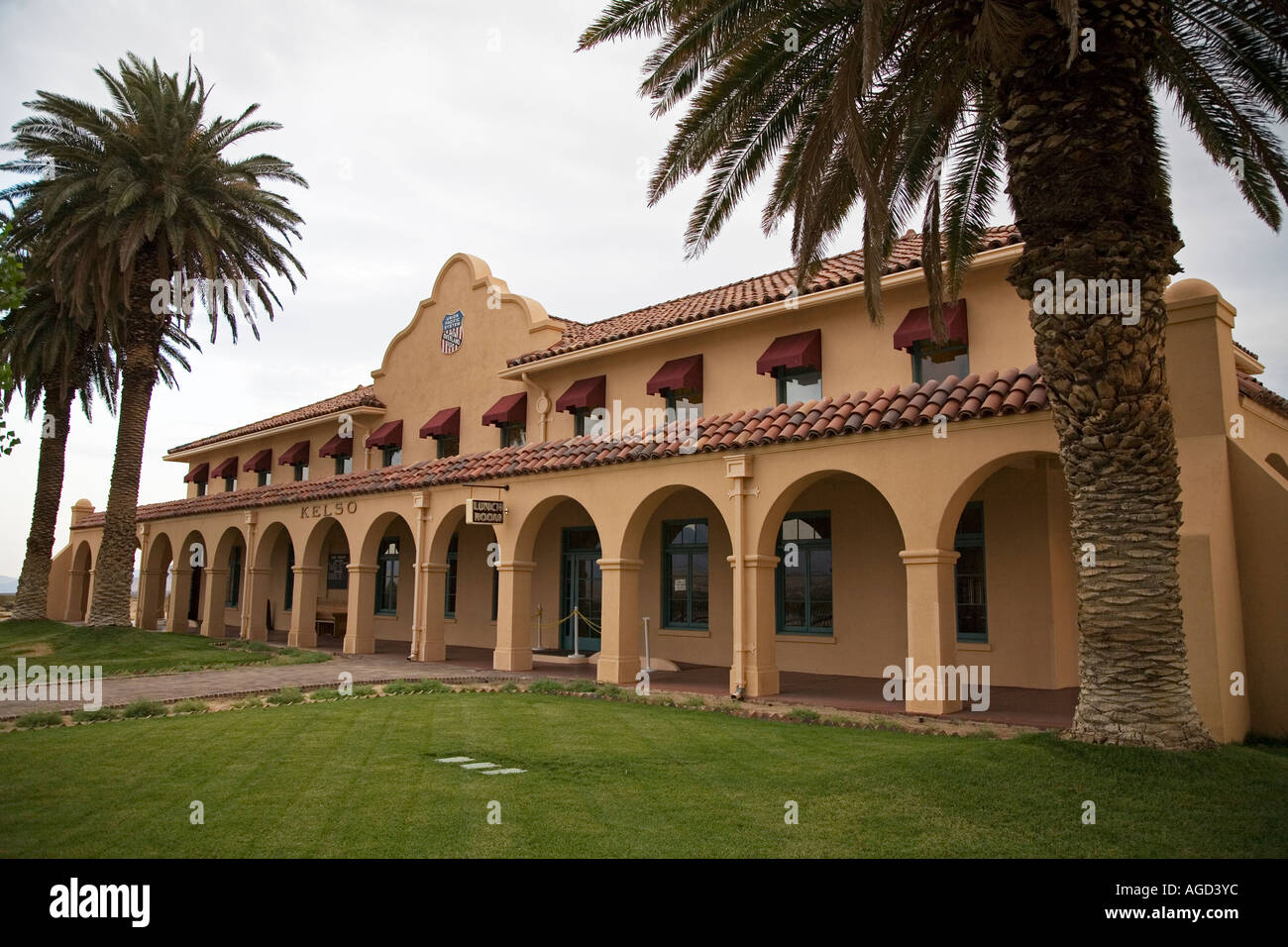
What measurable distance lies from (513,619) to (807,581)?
19.3ft

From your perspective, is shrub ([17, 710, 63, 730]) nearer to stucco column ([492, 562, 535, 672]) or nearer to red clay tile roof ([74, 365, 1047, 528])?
stucco column ([492, 562, 535, 672])

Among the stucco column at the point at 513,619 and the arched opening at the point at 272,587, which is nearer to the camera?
the stucco column at the point at 513,619

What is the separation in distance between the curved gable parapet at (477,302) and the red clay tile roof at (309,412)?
123 cm

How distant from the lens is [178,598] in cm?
2973

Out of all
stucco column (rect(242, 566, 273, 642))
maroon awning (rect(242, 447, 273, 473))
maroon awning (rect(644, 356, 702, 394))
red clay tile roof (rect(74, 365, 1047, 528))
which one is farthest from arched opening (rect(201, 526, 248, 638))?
maroon awning (rect(644, 356, 702, 394))

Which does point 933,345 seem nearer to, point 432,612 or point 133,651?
point 432,612

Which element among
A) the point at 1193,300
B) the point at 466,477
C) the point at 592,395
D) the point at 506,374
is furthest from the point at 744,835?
the point at 506,374

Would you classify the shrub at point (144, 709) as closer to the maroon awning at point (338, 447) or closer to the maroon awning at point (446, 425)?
the maroon awning at point (446, 425)

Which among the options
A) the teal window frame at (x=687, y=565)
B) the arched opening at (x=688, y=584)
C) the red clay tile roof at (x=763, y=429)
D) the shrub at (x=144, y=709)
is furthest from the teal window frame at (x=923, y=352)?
the shrub at (x=144, y=709)

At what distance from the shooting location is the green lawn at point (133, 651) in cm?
1891

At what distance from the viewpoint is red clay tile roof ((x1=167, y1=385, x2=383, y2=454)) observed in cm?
2772

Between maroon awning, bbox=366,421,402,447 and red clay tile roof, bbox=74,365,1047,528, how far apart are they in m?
3.02

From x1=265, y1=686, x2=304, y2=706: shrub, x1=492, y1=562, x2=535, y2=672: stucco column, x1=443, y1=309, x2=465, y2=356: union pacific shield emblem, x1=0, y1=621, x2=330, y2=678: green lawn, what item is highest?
x1=443, y1=309, x2=465, y2=356: union pacific shield emblem
